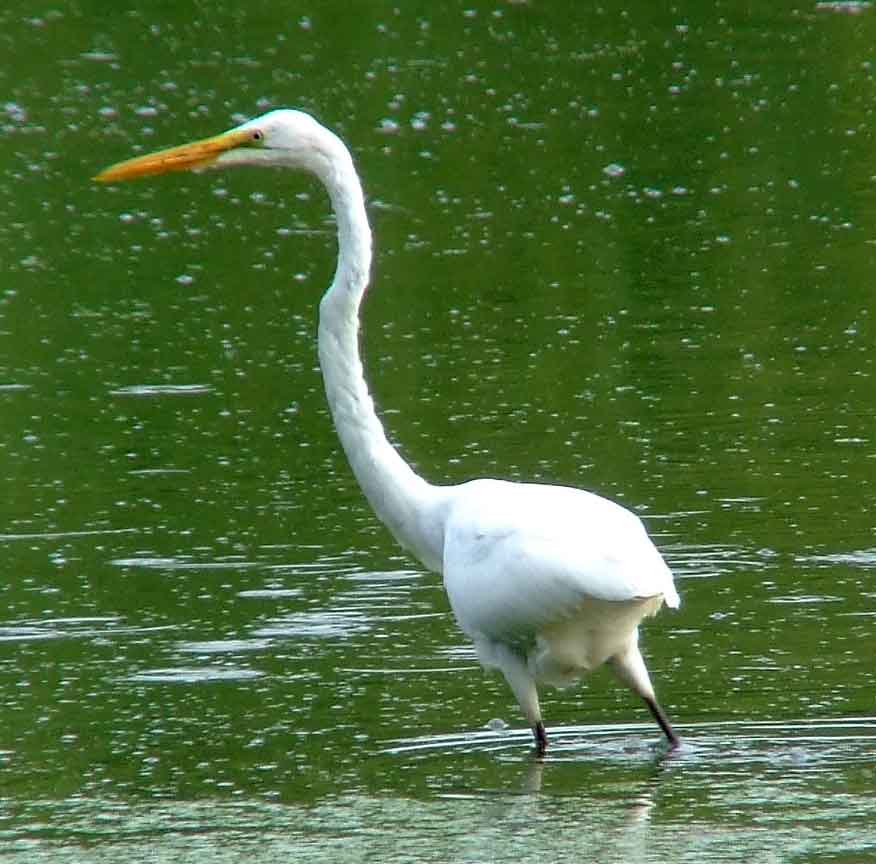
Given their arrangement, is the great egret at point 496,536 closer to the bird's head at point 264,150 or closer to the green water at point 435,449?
the bird's head at point 264,150

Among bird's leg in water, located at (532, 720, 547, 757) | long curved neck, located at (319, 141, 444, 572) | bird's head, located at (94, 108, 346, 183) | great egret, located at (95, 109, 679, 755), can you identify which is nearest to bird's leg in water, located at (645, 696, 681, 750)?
great egret, located at (95, 109, 679, 755)

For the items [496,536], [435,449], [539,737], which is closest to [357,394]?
[496,536]

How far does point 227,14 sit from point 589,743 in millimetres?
15947

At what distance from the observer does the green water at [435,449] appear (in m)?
5.72

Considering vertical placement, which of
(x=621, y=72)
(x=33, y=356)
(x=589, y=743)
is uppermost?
(x=621, y=72)

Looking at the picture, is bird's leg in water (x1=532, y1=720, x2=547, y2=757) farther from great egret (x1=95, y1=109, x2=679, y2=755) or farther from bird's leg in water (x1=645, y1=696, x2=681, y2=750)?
bird's leg in water (x1=645, y1=696, x2=681, y2=750)

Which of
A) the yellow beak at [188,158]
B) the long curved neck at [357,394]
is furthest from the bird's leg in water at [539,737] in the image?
the yellow beak at [188,158]

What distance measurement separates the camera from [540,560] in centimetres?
567

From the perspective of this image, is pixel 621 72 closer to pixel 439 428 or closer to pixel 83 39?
pixel 83 39

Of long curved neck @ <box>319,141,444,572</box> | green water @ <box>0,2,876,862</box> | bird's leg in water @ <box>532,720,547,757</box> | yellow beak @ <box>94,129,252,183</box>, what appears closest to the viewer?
green water @ <box>0,2,876,862</box>

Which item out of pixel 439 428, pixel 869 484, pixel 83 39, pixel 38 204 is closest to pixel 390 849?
pixel 869 484

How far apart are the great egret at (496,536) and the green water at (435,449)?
0.32m

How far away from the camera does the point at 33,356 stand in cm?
1062

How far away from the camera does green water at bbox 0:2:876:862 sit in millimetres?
5723
